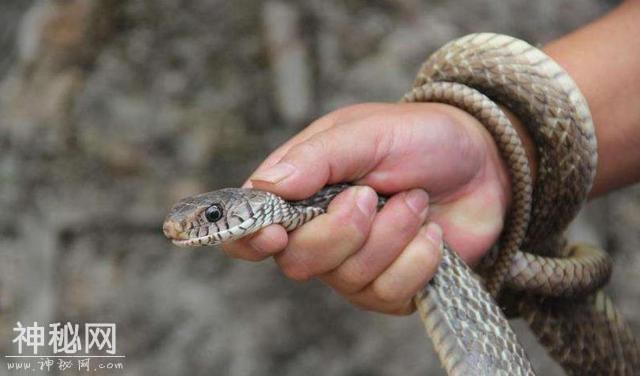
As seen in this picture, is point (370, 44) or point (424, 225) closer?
point (424, 225)

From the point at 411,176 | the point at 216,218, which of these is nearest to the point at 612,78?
the point at 411,176

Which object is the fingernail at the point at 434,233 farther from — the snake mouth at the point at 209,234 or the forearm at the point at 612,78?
the forearm at the point at 612,78

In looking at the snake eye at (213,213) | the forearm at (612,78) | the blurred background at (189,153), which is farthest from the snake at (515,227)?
the blurred background at (189,153)

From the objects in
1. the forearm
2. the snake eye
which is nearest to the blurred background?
the forearm

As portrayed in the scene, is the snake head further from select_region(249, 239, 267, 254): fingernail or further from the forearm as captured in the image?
the forearm

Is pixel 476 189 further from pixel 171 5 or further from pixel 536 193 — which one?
pixel 171 5

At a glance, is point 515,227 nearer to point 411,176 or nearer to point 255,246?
point 411,176

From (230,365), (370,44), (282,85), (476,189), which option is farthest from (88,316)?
(476,189)
